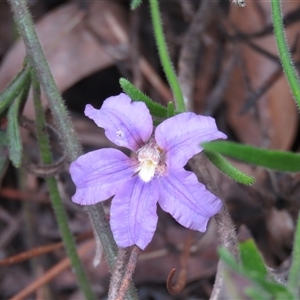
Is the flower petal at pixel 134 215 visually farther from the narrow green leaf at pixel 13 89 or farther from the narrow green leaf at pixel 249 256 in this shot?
the narrow green leaf at pixel 13 89

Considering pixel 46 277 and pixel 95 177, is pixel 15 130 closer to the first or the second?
pixel 95 177

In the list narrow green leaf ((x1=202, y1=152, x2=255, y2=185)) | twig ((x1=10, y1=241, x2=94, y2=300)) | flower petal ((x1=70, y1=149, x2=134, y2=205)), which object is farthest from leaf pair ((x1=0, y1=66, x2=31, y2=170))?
twig ((x1=10, y1=241, x2=94, y2=300))

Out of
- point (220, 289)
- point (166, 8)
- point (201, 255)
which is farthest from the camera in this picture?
point (166, 8)

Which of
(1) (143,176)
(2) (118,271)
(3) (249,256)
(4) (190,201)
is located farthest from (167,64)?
(3) (249,256)

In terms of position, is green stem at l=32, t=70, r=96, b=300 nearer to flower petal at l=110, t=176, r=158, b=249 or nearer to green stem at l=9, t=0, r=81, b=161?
green stem at l=9, t=0, r=81, b=161

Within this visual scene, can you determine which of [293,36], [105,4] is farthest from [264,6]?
[105,4]

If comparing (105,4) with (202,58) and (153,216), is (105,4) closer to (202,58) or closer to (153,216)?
(202,58)
